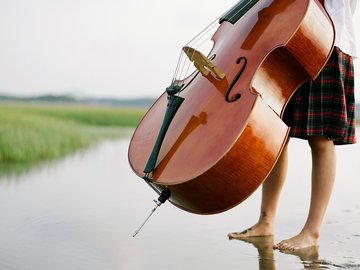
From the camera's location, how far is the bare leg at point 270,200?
90.7 inches

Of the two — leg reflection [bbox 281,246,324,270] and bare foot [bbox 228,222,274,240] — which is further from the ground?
leg reflection [bbox 281,246,324,270]

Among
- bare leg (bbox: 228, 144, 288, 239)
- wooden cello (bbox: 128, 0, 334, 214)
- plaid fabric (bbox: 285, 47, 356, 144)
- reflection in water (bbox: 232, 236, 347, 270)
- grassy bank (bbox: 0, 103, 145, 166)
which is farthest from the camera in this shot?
grassy bank (bbox: 0, 103, 145, 166)

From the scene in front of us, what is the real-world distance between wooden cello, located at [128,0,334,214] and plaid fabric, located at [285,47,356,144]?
284mm

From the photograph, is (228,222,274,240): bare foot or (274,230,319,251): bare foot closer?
(274,230,319,251): bare foot

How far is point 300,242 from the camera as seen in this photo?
2150 mm

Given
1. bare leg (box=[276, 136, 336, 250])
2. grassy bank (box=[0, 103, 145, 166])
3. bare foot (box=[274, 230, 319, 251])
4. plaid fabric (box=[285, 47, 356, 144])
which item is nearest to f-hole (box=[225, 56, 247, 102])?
plaid fabric (box=[285, 47, 356, 144])

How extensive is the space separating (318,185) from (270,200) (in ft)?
→ 0.72

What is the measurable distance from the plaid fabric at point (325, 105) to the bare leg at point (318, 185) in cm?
5

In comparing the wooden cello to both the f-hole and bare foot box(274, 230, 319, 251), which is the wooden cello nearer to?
the f-hole

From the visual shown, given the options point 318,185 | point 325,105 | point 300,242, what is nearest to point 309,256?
point 300,242

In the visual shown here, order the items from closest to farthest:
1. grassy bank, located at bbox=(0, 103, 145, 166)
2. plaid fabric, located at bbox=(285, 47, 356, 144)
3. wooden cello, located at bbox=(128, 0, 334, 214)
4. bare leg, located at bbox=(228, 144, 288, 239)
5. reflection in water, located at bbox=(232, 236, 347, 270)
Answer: wooden cello, located at bbox=(128, 0, 334, 214)
reflection in water, located at bbox=(232, 236, 347, 270)
plaid fabric, located at bbox=(285, 47, 356, 144)
bare leg, located at bbox=(228, 144, 288, 239)
grassy bank, located at bbox=(0, 103, 145, 166)

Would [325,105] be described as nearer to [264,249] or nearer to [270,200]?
→ [270,200]

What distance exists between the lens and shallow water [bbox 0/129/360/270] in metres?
1.96

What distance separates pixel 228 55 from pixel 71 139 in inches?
137
